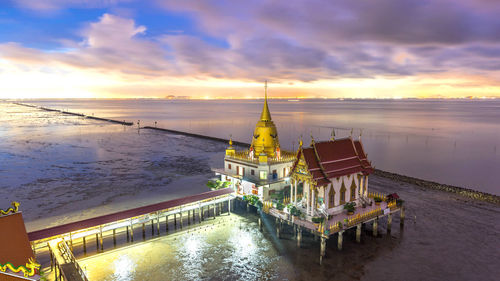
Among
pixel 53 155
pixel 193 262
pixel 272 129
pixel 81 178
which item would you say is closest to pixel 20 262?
pixel 193 262

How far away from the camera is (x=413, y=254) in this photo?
30047mm

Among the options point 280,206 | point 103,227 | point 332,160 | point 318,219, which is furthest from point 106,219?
point 332,160

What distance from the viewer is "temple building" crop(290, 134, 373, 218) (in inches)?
1240

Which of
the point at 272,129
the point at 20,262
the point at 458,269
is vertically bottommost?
the point at 458,269

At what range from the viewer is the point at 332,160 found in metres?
33.0

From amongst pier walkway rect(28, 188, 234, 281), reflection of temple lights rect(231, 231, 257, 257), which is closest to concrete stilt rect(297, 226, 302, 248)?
reflection of temple lights rect(231, 231, 257, 257)

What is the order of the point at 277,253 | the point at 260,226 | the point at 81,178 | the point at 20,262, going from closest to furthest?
the point at 20,262
the point at 277,253
the point at 260,226
the point at 81,178

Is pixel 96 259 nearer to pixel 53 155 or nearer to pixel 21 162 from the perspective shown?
pixel 21 162

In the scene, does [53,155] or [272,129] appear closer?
[272,129]

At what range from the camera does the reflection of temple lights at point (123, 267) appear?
83.2 feet

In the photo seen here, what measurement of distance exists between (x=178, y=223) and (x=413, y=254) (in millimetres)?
23997

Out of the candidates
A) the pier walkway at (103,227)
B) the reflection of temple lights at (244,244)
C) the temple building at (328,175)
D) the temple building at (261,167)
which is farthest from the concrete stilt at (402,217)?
the pier walkway at (103,227)

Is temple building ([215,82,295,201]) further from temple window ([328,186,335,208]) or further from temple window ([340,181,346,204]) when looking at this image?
temple window ([340,181,346,204])

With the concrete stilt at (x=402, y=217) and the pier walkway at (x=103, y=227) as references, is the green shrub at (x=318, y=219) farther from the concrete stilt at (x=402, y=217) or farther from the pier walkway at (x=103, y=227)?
the pier walkway at (x=103, y=227)
